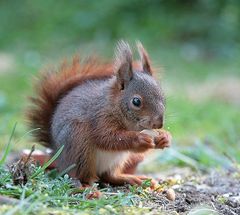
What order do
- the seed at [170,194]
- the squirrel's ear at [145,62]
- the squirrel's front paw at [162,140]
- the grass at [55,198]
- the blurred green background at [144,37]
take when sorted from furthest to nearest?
the blurred green background at [144,37], the squirrel's ear at [145,62], the squirrel's front paw at [162,140], the seed at [170,194], the grass at [55,198]

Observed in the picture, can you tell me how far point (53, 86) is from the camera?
14.2 ft

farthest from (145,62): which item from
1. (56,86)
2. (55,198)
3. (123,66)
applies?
(55,198)

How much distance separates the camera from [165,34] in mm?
11367

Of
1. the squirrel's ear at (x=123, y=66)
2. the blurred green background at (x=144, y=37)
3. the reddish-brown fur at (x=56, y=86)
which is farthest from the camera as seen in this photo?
the blurred green background at (x=144, y=37)

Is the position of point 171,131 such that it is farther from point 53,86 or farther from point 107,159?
point 107,159

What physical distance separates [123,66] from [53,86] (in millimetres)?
561

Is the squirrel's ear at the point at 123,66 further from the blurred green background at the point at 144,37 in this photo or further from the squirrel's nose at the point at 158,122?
the blurred green background at the point at 144,37

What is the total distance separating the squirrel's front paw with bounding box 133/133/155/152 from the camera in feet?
12.1

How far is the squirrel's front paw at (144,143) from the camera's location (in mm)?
3684

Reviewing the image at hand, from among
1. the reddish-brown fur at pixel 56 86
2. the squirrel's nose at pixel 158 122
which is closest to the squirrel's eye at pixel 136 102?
the squirrel's nose at pixel 158 122

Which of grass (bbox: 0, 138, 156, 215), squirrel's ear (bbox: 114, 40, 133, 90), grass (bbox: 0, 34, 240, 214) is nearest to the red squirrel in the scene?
squirrel's ear (bbox: 114, 40, 133, 90)

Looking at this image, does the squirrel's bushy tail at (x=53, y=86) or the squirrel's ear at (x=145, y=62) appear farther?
the squirrel's bushy tail at (x=53, y=86)

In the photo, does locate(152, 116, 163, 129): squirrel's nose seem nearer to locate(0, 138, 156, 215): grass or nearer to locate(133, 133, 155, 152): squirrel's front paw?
locate(133, 133, 155, 152): squirrel's front paw

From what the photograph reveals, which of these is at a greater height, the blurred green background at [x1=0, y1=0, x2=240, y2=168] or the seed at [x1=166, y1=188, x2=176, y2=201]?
the blurred green background at [x1=0, y1=0, x2=240, y2=168]
